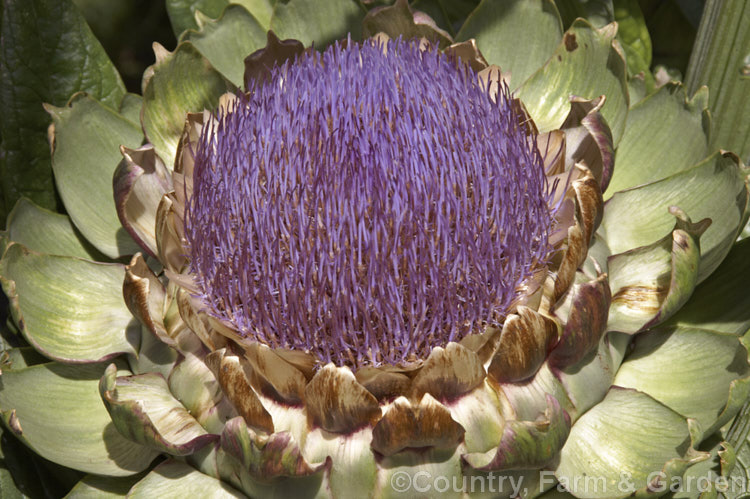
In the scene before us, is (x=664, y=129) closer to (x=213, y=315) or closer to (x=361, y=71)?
(x=361, y=71)

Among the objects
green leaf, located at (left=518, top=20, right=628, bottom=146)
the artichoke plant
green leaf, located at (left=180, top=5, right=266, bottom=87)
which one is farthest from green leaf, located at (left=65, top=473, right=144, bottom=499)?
green leaf, located at (left=518, top=20, right=628, bottom=146)

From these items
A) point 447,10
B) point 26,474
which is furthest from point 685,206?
point 26,474

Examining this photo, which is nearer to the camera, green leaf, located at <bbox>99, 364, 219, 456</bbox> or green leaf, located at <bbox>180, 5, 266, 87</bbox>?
green leaf, located at <bbox>99, 364, 219, 456</bbox>

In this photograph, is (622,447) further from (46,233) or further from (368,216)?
(46,233)

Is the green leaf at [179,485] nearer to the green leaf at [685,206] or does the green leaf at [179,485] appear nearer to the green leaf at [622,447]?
the green leaf at [622,447]

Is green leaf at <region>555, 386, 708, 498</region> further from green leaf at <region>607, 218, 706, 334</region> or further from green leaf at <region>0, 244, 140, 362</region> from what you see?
green leaf at <region>0, 244, 140, 362</region>

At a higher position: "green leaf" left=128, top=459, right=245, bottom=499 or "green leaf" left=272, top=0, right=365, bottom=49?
"green leaf" left=272, top=0, right=365, bottom=49
